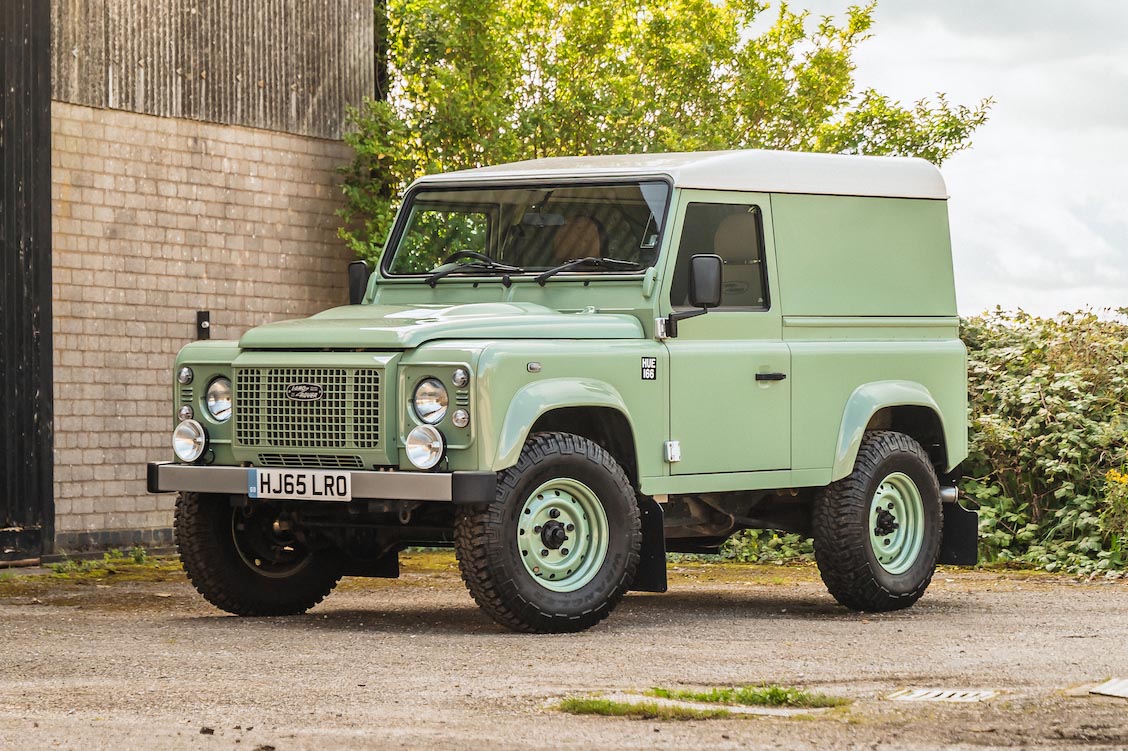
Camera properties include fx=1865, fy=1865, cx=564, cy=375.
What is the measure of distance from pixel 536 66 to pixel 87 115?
5307mm

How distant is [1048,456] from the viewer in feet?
→ 48.6

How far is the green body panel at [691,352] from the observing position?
923cm

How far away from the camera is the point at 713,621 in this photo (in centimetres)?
1038

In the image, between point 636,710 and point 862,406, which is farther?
point 862,406

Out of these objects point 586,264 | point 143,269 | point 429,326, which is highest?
point 143,269

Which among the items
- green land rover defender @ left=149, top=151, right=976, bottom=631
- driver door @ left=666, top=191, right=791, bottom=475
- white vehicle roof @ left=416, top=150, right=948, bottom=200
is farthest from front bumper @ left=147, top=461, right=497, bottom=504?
white vehicle roof @ left=416, top=150, right=948, bottom=200

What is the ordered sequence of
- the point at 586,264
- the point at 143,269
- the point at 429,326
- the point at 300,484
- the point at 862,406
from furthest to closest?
the point at 143,269, the point at 862,406, the point at 586,264, the point at 300,484, the point at 429,326

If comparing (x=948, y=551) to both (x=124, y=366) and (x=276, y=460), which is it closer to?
(x=276, y=460)

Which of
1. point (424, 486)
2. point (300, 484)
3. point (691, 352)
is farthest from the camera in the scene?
point (691, 352)

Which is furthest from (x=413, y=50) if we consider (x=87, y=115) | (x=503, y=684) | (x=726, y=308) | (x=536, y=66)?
(x=503, y=684)

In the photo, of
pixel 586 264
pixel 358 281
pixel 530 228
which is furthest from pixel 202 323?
pixel 586 264

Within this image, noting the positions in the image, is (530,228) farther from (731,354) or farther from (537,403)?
(537,403)

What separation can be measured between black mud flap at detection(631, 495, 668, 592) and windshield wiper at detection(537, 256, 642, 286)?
129 centimetres

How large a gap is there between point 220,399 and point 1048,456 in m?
7.47
